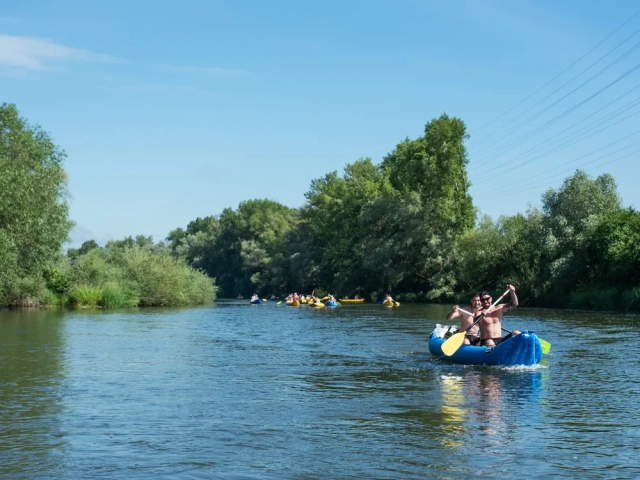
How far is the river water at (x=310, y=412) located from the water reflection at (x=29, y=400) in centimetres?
4

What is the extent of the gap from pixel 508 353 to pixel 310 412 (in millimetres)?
6165

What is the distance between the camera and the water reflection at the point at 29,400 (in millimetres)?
8938

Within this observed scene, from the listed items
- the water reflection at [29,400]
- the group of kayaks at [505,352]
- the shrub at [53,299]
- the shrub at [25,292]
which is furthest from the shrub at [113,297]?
the group of kayaks at [505,352]

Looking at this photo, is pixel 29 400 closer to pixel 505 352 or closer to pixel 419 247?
pixel 505 352

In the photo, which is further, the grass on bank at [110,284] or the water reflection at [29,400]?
the grass on bank at [110,284]

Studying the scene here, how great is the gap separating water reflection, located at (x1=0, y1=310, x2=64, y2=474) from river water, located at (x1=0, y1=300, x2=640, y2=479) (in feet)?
0.12

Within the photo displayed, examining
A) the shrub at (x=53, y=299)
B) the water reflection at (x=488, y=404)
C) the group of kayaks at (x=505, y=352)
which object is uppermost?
the shrub at (x=53, y=299)

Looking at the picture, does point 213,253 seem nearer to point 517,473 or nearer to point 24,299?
point 24,299

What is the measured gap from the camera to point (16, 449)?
9.11 metres

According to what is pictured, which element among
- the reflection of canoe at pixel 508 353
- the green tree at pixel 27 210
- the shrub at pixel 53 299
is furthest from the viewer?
the shrub at pixel 53 299

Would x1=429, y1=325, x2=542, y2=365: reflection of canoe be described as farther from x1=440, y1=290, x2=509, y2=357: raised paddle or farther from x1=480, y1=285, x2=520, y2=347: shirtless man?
x1=480, y1=285, x2=520, y2=347: shirtless man

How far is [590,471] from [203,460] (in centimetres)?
425

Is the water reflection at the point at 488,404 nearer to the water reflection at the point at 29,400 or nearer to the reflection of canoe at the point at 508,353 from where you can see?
the reflection of canoe at the point at 508,353

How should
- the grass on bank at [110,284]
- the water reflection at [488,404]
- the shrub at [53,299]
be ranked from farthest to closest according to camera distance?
the shrub at [53,299] < the grass on bank at [110,284] < the water reflection at [488,404]
